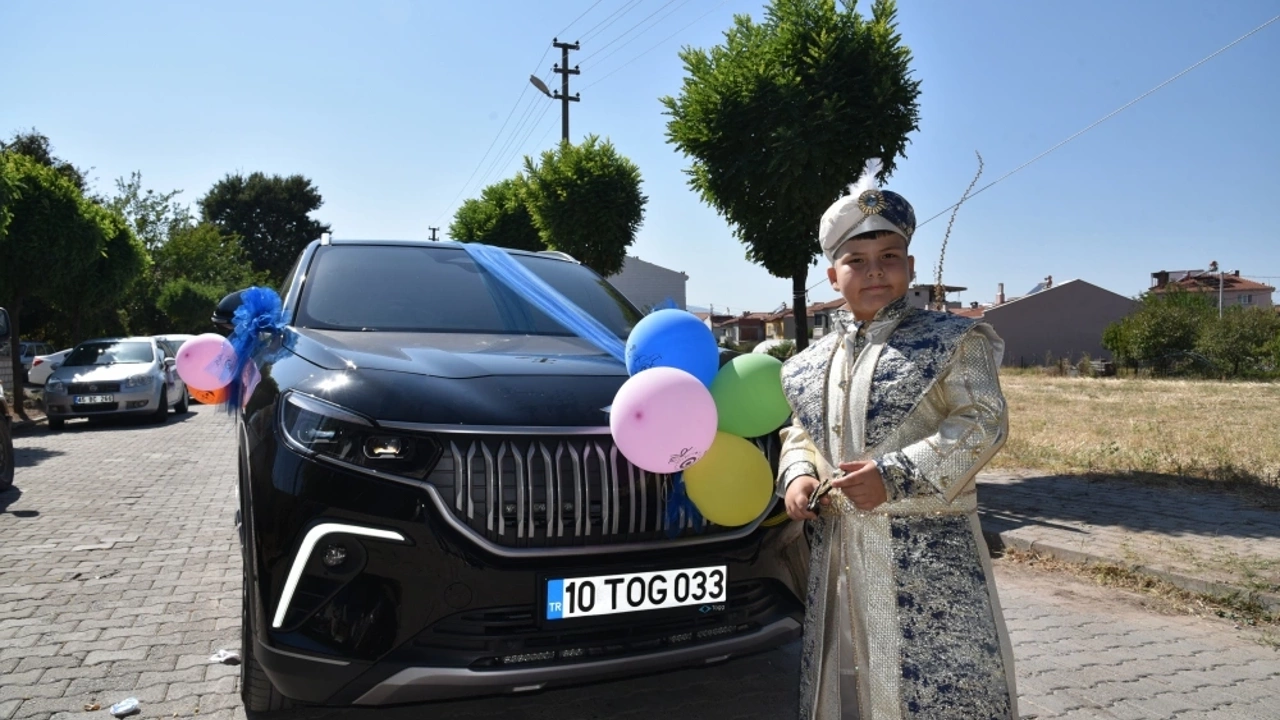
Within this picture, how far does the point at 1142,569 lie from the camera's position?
16.0 ft

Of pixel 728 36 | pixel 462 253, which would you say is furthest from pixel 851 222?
pixel 728 36

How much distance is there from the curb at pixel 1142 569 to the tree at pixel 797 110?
373 cm

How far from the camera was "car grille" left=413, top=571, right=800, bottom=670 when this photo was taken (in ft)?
7.64

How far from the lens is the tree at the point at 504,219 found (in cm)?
2464

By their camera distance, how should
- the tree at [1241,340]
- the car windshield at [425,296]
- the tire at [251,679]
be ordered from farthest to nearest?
the tree at [1241,340] → the car windshield at [425,296] → the tire at [251,679]

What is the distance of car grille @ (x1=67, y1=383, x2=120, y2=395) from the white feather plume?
597 inches

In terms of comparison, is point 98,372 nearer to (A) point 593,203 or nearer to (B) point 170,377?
(B) point 170,377

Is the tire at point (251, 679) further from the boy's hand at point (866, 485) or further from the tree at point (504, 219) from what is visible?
the tree at point (504, 219)

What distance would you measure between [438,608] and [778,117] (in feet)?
22.4

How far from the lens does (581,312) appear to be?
3.71m

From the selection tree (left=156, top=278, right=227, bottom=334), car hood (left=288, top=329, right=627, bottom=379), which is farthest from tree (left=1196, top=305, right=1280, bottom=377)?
tree (left=156, top=278, right=227, bottom=334)

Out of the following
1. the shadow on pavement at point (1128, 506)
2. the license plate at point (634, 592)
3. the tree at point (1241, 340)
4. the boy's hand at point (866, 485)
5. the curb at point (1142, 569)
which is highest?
the tree at point (1241, 340)

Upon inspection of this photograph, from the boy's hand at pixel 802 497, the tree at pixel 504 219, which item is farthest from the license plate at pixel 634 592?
the tree at pixel 504 219

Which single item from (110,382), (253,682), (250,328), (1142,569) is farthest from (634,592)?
(110,382)
